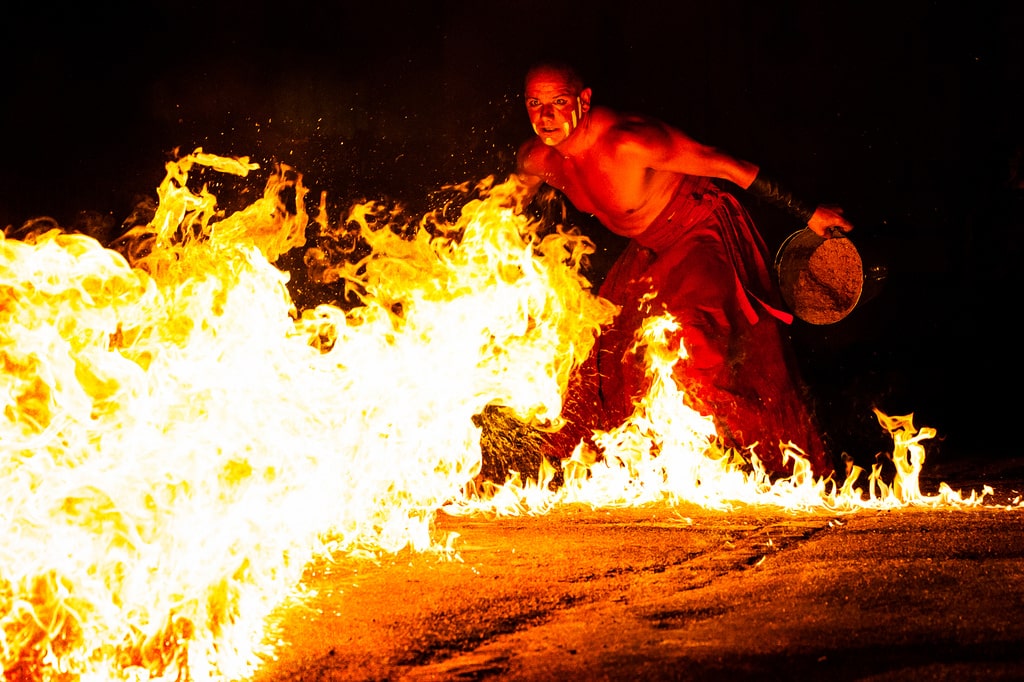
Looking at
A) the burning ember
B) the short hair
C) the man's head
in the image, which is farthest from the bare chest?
the short hair

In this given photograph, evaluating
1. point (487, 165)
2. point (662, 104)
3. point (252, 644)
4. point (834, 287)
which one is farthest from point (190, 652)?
point (662, 104)

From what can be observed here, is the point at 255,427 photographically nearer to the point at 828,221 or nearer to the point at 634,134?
the point at 634,134

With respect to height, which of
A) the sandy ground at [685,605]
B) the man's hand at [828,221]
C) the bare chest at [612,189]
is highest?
the bare chest at [612,189]

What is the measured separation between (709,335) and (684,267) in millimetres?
472

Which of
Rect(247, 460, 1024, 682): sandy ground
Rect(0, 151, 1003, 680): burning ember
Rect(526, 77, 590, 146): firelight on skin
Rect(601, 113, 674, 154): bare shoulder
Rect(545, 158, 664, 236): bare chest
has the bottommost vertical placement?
Rect(247, 460, 1024, 682): sandy ground

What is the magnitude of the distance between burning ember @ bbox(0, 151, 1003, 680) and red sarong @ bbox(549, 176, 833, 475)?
0.11 meters

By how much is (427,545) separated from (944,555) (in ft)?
6.81

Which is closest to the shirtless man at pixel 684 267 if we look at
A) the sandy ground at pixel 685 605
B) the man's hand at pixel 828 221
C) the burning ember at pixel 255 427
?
the man's hand at pixel 828 221

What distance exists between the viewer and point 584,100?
256 inches

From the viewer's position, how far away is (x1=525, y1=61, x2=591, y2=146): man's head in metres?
6.38

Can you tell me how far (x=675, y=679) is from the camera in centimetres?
293

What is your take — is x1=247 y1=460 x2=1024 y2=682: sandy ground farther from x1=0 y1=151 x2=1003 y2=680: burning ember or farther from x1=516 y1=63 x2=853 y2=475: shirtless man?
x1=516 y1=63 x2=853 y2=475: shirtless man

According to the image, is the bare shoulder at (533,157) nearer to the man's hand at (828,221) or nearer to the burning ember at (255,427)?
the burning ember at (255,427)

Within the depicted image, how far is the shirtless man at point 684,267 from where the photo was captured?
6172 millimetres
